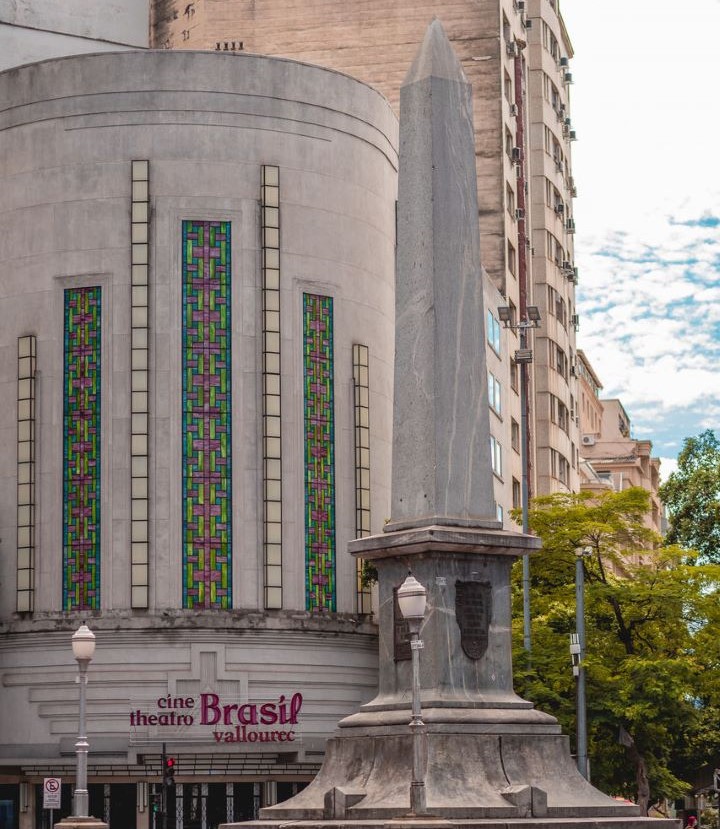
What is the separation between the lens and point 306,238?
6047 cm

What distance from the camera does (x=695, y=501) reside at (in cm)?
7831

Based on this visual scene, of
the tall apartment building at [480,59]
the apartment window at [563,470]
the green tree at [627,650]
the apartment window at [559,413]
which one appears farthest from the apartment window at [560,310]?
the green tree at [627,650]

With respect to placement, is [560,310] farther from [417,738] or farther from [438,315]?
[417,738]

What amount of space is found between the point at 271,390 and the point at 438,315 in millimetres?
27621

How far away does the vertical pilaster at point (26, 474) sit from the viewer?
189ft

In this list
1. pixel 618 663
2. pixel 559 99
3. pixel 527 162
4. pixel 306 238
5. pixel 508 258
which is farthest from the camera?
pixel 559 99

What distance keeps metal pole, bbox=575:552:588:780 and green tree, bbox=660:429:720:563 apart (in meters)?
26.7

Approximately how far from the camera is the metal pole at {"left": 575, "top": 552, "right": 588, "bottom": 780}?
46.7m

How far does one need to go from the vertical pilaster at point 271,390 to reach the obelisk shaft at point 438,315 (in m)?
26.2

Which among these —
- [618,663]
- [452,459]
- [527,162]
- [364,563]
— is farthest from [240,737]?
[527,162]

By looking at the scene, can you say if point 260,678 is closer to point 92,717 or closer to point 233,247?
point 92,717

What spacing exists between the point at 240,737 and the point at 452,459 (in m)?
28.5

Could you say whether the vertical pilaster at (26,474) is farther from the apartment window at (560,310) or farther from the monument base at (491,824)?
the apartment window at (560,310)

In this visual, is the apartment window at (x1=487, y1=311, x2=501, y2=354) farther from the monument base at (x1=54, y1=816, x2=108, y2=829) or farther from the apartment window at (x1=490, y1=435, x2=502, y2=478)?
the monument base at (x1=54, y1=816, x2=108, y2=829)
